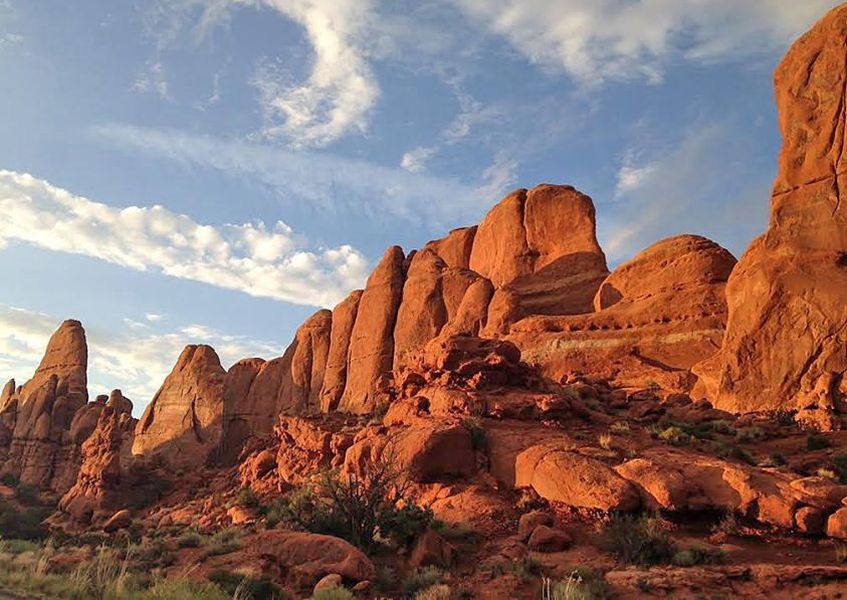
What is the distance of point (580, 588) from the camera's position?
40.7 feet

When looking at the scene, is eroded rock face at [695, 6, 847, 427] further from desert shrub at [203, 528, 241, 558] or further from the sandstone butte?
desert shrub at [203, 528, 241, 558]

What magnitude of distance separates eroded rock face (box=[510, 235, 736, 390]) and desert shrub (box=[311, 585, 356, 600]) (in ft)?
80.5

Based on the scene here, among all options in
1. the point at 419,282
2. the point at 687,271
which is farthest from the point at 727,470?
the point at 419,282

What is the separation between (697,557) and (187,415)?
183ft

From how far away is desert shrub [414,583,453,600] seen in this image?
12195 mm

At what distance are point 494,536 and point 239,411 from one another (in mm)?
50456

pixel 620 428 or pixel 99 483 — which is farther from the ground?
pixel 620 428

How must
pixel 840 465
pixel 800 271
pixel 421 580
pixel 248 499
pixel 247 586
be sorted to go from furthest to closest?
pixel 248 499, pixel 800 271, pixel 840 465, pixel 421 580, pixel 247 586

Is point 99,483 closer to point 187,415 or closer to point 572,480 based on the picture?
point 187,415

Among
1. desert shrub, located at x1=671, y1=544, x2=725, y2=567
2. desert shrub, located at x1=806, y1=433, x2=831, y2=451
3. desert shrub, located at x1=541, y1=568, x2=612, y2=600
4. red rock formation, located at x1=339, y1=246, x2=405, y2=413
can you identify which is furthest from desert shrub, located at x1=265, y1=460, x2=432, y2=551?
red rock formation, located at x1=339, y1=246, x2=405, y2=413

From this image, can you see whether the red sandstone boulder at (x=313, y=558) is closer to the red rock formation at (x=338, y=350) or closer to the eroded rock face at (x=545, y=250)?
the eroded rock face at (x=545, y=250)

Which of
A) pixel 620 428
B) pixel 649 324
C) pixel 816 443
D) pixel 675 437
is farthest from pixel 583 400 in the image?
pixel 649 324

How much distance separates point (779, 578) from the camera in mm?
12320

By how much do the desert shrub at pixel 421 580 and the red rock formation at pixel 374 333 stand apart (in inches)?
1358
